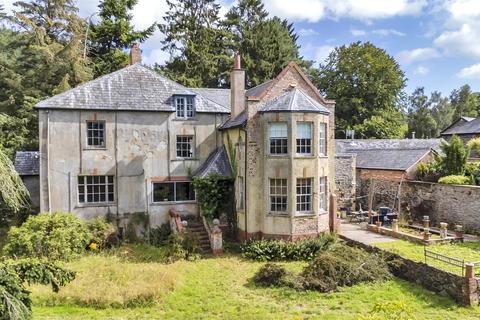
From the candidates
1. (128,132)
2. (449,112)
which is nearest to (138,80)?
(128,132)

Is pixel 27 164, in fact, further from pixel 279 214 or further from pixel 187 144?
pixel 279 214

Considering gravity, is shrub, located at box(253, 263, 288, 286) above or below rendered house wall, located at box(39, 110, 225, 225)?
below

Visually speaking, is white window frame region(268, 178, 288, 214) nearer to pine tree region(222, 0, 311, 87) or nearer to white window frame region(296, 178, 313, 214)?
white window frame region(296, 178, 313, 214)

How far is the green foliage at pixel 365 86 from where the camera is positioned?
5541 centimetres

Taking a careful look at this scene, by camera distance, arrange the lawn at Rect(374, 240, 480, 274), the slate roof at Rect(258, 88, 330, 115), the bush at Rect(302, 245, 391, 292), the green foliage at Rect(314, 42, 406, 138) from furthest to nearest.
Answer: the green foliage at Rect(314, 42, 406, 138)
the slate roof at Rect(258, 88, 330, 115)
the lawn at Rect(374, 240, 480, 274)
the bush at Rect(302, 245, 391, 292)

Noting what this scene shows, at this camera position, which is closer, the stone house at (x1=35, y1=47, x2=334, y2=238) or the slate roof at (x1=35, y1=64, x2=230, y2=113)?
the stone house at (x1=35, y1=47, x2=334, y2=238)

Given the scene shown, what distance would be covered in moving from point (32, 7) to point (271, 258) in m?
36.1

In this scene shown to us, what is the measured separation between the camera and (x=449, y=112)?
9100cm

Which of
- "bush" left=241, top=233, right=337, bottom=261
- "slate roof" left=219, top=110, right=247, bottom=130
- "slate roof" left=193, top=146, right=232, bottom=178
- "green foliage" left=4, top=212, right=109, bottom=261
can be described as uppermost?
"slate roof" left=219, top=110, right=247, bottom=130

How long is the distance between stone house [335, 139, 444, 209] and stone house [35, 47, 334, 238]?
8.44m

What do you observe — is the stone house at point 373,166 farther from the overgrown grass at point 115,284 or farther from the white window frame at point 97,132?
the white window frame at point 97,132

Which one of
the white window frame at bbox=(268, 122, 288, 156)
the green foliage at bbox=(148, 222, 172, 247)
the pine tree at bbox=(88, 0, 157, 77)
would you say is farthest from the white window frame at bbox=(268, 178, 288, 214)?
the pine tree at bbox=(88, 0, 157, 77)

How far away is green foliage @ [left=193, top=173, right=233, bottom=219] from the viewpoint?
882 inches

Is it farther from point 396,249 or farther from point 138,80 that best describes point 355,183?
point 138,80
